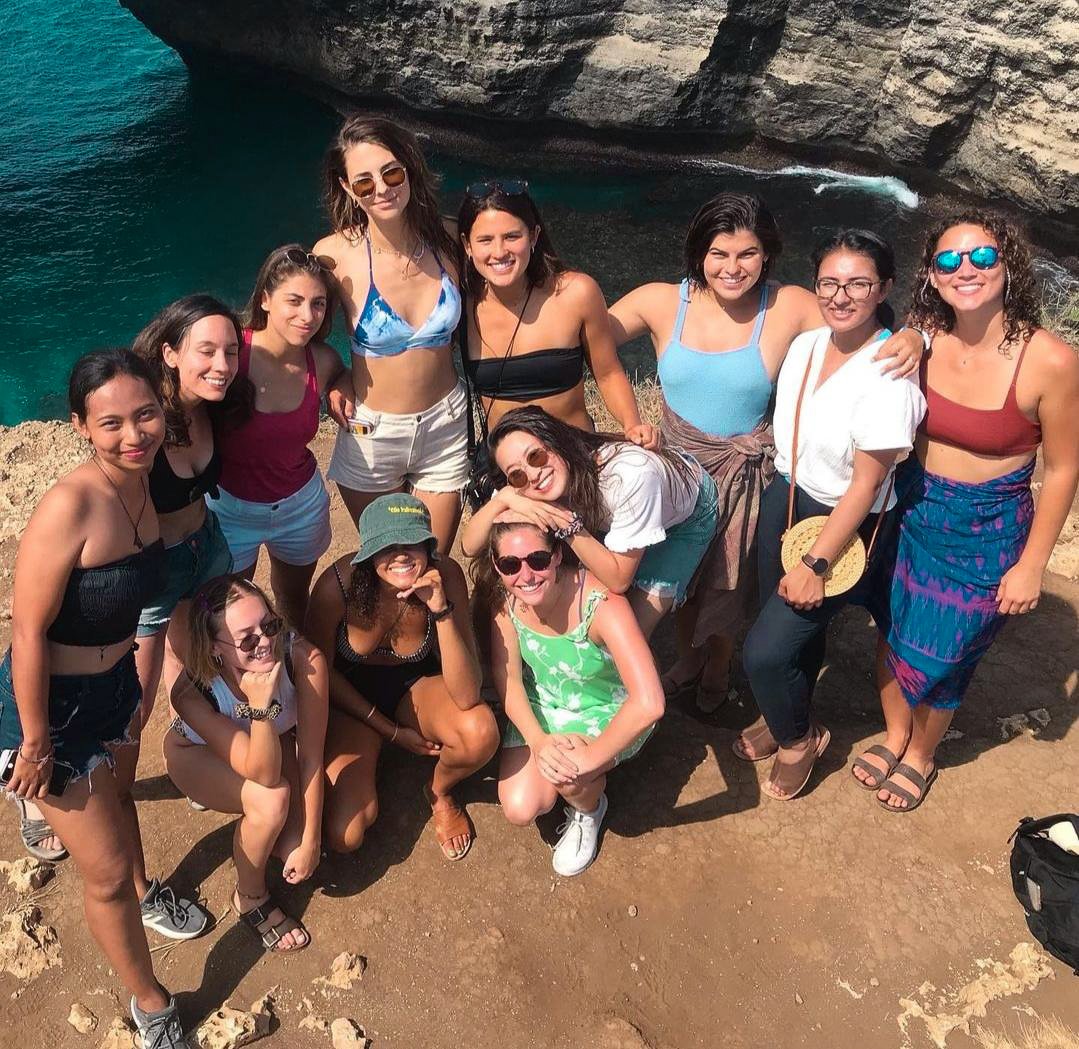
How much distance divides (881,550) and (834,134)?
44.4 ft

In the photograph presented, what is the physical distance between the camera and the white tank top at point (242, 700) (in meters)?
3.35

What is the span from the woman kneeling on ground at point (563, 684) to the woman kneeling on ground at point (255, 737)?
763 mm

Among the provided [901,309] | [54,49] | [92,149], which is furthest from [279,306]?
[54,49]

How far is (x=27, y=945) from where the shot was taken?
352 cm

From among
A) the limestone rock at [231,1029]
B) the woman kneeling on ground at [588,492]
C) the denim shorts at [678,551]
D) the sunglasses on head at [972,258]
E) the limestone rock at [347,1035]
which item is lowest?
the limestone rock at [231,1029]

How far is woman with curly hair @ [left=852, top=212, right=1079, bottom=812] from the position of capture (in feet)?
10.2

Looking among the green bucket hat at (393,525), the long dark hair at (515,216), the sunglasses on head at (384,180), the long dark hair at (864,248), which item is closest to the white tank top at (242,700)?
the green bucket hat at (393,525)

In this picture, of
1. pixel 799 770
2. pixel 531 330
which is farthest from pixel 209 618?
pixel 799 770

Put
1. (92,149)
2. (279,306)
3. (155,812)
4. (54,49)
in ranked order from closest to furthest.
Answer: (279,306) → (155,812) → (92,149) → (54,49)

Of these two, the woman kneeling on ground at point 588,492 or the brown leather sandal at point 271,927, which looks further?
the brown leather sandal at point 271,927

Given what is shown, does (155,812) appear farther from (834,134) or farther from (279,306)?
(834,134)

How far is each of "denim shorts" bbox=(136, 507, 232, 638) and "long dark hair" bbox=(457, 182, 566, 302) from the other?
143 centimetres

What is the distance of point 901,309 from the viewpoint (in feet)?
40.5

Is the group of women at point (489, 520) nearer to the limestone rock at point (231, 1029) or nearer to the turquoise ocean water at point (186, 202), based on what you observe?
the limestone rock at point (231, 1029)
